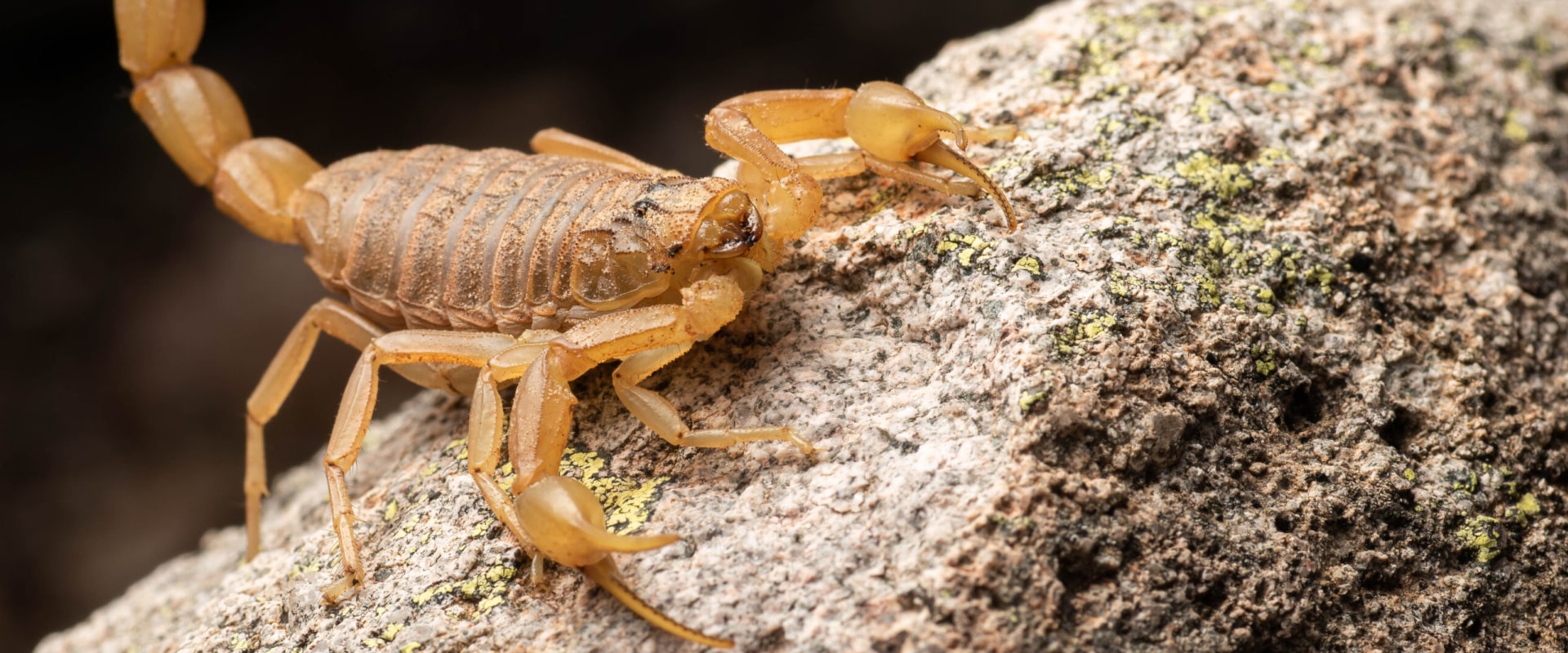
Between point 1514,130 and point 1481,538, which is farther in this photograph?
point 1514,130

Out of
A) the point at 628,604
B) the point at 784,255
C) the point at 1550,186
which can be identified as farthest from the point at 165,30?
the point at 1550,186

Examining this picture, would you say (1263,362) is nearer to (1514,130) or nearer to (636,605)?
(636,605)

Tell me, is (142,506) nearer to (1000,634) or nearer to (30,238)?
(30,238)

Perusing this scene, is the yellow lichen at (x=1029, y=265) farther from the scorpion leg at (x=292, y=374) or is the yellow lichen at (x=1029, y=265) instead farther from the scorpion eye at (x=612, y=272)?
the scorpion leg at (x=292, y=374)

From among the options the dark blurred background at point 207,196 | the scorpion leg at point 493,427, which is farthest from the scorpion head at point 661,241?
the dark blurred background at point 207,196

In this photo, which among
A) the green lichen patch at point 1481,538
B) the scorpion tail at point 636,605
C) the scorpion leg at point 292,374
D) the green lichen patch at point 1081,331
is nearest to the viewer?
the scorpion tail at point 636,605

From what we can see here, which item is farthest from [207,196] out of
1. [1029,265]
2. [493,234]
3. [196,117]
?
[1029,265]
